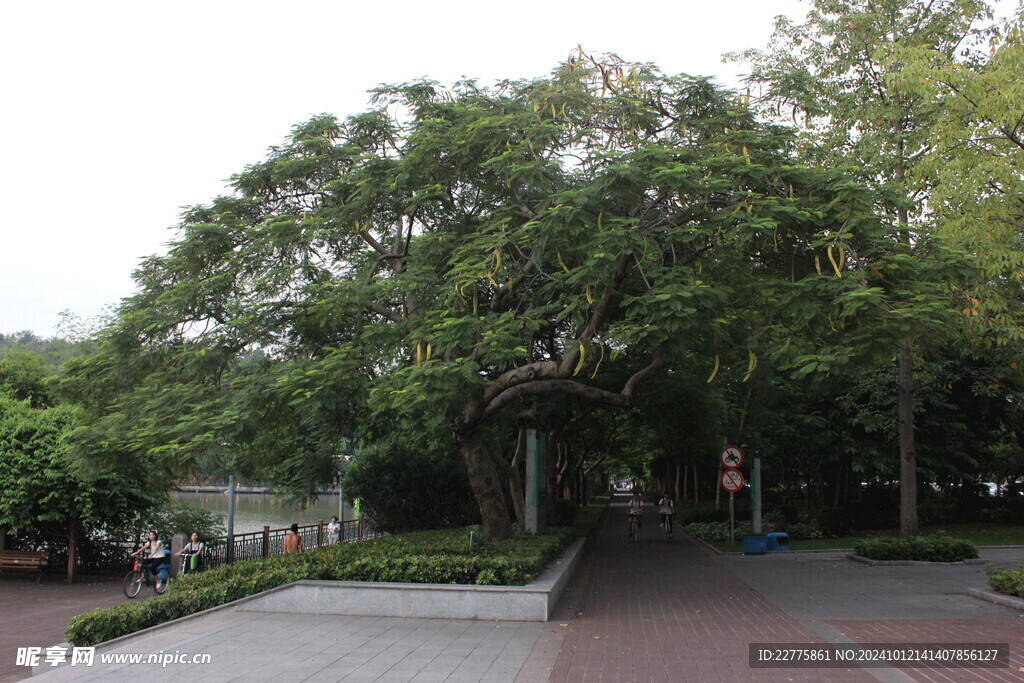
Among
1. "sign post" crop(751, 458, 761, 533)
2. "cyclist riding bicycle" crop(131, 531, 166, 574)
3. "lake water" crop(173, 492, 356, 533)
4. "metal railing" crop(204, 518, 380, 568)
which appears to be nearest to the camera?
"cyclist riding bicycle" crop(131, 531, 166, 574)

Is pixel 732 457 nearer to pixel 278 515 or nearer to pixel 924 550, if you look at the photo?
pixel 924 550

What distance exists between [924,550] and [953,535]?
9.76 metres

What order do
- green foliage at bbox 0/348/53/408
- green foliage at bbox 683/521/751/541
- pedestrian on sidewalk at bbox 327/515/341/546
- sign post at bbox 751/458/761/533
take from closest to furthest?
sign post at bbox 751/458/761/533
green foliage at bbox 0/348/53/408
green foliage at bbox 683/521/751/541
pedestrian on sidewalk at bbox 327/515/341/546

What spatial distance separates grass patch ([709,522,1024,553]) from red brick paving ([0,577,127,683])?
50.9ft

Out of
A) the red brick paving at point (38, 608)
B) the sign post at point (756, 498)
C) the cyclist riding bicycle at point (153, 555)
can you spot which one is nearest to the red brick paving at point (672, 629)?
the sign post at point (756, 498)

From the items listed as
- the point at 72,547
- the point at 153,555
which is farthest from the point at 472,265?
the point at 72,547

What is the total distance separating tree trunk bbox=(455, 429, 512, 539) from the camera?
1431 centimetres

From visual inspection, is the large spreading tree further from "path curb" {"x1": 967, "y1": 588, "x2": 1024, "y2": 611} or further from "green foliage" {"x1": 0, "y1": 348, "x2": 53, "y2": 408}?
"green foliage" {"x1": 0, "y1": 348, "x2": 53, "y2": 408}

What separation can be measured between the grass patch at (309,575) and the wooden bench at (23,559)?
10.2m

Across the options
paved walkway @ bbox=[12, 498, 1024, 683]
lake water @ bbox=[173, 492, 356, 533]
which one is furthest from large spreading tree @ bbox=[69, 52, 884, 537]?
lake water @ bbox=[173, 492, 356, 533]

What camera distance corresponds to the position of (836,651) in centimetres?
844

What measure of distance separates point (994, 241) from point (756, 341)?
4546mm

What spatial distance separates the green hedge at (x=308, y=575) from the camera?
408 inches

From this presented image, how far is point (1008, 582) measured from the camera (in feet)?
37.4
